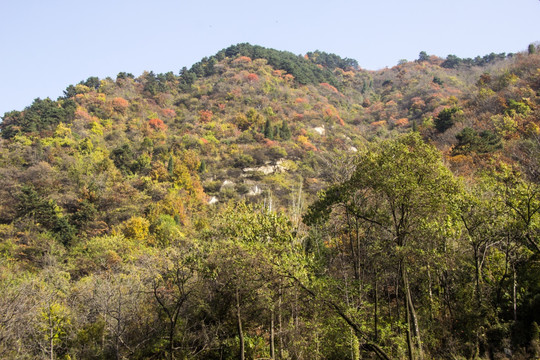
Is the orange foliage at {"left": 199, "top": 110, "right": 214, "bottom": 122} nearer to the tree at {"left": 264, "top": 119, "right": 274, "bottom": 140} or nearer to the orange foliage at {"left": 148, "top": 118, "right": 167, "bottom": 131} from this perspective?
the orange foliage at {"left": 148, "top": 118, "right": 167, "bottom": 131}

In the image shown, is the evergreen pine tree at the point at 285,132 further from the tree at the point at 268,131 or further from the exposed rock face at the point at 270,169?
the exposed rock face at the point at 270,169

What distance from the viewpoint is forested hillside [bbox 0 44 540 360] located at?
9.75 m

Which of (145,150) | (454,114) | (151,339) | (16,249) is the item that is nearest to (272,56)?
(145,150)

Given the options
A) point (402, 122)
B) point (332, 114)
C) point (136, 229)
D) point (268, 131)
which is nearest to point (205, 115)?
point (268, 131)

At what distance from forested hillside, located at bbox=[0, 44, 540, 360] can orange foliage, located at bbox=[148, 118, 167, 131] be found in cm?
159

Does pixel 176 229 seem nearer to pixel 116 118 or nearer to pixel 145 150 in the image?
pixel 145 150

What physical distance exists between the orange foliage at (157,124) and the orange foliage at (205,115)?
21.3 feet

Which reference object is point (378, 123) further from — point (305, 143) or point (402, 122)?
point (305, 143)

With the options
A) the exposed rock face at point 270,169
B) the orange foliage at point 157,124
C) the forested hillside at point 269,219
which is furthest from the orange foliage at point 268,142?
the orange foliage at point 157,124

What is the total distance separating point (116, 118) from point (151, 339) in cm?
4812

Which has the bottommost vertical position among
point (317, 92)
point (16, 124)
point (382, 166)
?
point (382, 166)

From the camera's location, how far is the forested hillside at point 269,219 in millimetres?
9750

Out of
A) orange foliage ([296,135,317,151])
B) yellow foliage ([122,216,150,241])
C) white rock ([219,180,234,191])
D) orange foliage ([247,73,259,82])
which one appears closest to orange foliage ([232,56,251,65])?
orange foliage ([247,73,259,82])

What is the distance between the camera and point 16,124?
49062 millimetres
